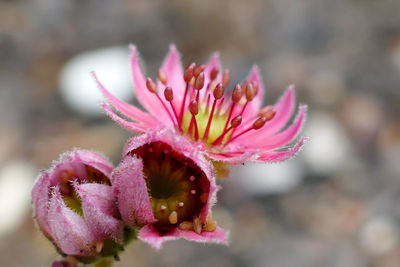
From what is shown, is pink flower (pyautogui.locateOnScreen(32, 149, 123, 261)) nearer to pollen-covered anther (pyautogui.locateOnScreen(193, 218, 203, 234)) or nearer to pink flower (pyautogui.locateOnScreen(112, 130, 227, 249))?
pink flower (pyautogui.locateOnScreen(112, 130, 227, 249))

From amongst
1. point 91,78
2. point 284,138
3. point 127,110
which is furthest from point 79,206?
point 91,78

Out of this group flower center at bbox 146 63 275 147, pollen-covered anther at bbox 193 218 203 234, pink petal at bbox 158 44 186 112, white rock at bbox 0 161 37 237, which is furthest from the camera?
white rock at bbox 0 161 37 237

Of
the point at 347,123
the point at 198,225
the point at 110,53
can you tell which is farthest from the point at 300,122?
the point at 110,53

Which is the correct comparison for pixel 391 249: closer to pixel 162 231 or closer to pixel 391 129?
pixel 391 129

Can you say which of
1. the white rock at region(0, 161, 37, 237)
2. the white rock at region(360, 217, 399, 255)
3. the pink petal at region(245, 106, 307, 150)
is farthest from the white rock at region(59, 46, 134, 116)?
the pink petal at region(245, 106, 307, 150)

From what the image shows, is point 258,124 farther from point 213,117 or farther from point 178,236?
point 178,236

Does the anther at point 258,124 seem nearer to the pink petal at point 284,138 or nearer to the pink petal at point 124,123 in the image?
the pink petal at point 284,138
